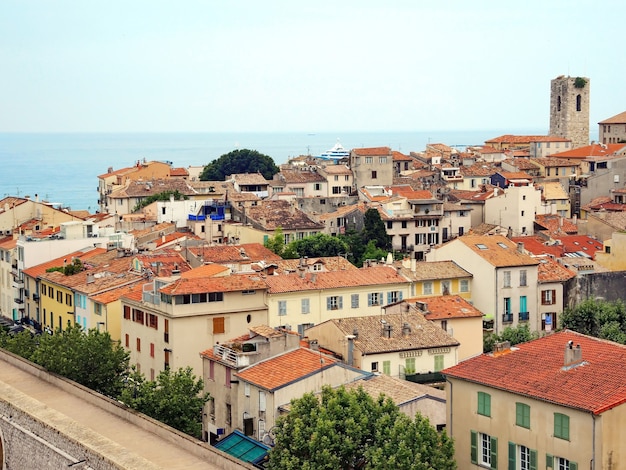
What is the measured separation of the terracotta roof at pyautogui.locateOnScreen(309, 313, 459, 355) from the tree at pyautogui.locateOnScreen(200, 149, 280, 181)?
53107 millimetres

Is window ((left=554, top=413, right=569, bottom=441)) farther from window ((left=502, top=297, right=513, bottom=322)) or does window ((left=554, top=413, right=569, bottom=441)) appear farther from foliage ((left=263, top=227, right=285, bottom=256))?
foliage ((left=263, top=227, right=285, bottom=256))

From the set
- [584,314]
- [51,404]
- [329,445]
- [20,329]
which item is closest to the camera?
[329,445]

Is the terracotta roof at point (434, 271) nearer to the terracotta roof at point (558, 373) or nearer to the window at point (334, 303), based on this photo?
the window at point (334, 303)

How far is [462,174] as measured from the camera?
79.4 meters

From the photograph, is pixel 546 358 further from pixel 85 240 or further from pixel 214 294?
pixel 85 240

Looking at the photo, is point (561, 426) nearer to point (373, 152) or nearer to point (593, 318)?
point (593, 318)

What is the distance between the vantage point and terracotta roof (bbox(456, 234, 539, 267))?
4543 centimetres

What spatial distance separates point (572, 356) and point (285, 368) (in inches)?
285

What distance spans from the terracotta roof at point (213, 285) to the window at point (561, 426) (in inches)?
583

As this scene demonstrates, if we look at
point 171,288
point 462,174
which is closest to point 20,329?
point 171,288

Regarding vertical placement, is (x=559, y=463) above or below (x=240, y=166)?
below

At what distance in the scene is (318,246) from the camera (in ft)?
185

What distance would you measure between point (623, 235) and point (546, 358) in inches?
981

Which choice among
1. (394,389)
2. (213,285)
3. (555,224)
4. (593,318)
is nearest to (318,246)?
(555,224)
